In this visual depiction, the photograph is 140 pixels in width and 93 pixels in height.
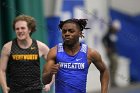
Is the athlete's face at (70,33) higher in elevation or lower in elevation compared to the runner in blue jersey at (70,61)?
higher

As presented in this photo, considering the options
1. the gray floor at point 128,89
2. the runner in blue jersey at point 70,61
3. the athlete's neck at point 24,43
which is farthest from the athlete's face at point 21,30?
the gray floor at point 128,89

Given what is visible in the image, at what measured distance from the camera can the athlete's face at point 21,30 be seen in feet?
16.6

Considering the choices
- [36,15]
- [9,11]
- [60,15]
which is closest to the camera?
[9,11]

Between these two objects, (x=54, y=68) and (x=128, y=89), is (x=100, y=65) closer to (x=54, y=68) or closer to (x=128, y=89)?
(x=54, y=68)

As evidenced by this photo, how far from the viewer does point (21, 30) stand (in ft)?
16.6

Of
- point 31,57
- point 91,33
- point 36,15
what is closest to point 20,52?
point 31,57

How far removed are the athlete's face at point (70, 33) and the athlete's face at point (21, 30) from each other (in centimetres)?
68

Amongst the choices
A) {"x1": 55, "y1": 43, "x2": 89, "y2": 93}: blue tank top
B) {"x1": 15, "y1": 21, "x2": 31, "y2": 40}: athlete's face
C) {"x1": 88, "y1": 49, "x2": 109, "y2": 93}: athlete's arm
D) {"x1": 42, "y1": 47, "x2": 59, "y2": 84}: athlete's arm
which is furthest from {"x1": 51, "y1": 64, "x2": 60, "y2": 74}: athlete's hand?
{"x1": 15, "y1": 21, "x2": 31, "y2": 40}: athlete's face

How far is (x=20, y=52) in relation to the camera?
5129 millimetres

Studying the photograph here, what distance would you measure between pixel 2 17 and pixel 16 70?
1.77 meters

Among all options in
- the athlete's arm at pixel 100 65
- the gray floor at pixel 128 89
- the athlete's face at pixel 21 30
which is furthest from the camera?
the gray floor at pixel 128 89

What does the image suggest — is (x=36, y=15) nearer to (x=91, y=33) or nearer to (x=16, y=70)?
(x=16, y=70)

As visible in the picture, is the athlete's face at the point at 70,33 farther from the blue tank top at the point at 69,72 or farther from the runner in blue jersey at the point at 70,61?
the blue tank top at the point at 69,72

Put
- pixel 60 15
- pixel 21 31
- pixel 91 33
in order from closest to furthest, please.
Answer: pixel 21 31 → pixel 60 15 → pixel 91 33
